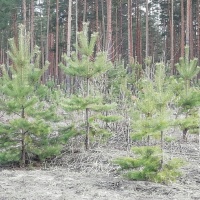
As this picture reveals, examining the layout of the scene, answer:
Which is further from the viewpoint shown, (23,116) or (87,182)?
(23,116)

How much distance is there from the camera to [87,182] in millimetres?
6773

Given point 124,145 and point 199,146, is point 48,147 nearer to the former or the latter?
point 124,145

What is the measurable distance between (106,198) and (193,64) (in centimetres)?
601

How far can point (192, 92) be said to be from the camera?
9.98 meters

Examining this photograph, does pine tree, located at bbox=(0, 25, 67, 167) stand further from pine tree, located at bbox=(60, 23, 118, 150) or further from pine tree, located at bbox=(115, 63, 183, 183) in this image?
pine tree, located at bbox=(115, 63, 183, 183)

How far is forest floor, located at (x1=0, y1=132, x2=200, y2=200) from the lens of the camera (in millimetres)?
5945

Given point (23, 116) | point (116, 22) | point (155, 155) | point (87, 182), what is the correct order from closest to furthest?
point (155, 155)
point (87, 182)
point (23, 116)
point (116, 22)

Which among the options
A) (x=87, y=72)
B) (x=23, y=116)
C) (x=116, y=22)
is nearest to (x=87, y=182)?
(x=23, y=116)

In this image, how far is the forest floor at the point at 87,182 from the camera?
595 centimetres

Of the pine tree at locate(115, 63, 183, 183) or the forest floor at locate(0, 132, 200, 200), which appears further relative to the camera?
the pine tree at locate(115, 63, 183, 183)

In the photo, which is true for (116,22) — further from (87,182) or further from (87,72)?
(87,182)

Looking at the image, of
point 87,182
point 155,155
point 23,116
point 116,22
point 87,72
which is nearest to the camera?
point 155,155

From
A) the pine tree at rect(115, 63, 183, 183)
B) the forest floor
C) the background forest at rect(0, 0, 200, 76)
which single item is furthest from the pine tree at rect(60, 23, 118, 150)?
the background forest at rect(0, 0, 200, 76)

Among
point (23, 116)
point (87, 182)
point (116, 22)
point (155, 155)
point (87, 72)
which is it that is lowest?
point (87, 182)
